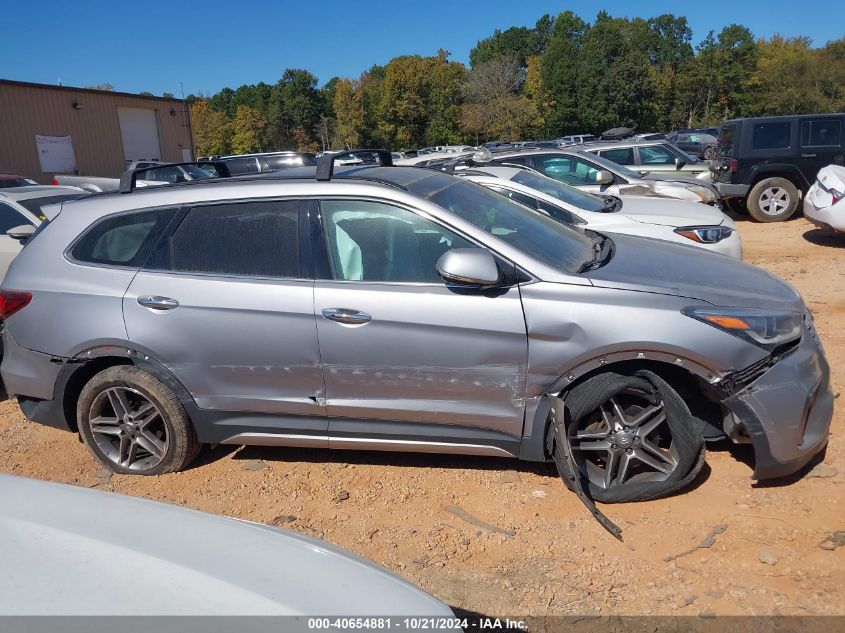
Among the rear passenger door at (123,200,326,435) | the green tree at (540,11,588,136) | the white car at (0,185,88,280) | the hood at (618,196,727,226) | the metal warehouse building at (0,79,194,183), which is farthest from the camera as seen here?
the green tree at (540,11,588,136)

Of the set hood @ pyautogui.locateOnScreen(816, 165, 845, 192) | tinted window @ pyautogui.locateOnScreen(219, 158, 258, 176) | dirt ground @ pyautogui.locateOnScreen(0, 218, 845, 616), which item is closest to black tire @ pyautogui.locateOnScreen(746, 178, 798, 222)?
hood @ pyautogui.locateOnScreen(816, 165, 845, 192)

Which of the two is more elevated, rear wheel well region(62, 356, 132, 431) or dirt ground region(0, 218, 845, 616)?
rear wheel well region(62, 356, 132, 431)

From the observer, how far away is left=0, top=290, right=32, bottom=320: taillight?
4.03 meters

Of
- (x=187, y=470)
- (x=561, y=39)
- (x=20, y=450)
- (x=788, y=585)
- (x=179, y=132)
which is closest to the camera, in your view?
(x=788, y=585)

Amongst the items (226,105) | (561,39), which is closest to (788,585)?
(561,39)

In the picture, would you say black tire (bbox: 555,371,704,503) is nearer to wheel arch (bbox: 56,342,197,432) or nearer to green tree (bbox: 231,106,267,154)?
wheel arch (bbox: 56,342,197,432)

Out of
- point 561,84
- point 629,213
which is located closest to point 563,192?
point 629,213

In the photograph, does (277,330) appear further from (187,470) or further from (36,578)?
(36,578)

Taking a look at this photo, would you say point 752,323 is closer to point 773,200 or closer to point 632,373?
point 632,373

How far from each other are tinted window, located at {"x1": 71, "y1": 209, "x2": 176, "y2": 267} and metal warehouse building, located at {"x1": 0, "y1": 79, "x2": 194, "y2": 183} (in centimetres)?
2184

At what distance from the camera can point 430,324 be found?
3.41m

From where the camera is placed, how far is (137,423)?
13.2 ft

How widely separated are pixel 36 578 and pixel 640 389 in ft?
8.63

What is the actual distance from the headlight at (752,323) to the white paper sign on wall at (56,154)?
25.2m
